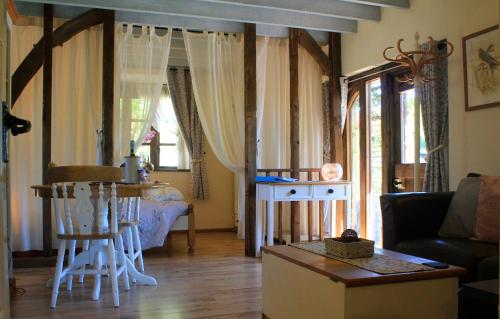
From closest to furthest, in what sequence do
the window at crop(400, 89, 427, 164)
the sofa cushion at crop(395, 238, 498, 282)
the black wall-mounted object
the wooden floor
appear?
the black wall-mounted object
the sofa cushion at crop(395, 238, 498, 282)
the wooden floor
the window at crop(400, 89, 427, 164)

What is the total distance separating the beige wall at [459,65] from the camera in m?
3.31

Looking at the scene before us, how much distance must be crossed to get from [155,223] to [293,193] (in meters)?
1.52

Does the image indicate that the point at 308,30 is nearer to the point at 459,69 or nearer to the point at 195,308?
the point at 459,69

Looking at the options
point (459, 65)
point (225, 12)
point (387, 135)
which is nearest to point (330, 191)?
point (387, 135)

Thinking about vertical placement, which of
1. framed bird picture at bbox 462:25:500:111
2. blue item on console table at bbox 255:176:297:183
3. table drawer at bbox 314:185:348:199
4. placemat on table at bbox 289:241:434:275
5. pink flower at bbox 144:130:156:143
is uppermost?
framed bird picture at bbox 462:25:500:111

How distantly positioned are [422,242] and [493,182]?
0.59m

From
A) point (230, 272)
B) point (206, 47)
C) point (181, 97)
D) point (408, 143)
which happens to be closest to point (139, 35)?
point (206, 47)

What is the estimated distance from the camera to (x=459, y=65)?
3.58m

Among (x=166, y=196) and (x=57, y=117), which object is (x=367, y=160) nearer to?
(x=166, y=196)

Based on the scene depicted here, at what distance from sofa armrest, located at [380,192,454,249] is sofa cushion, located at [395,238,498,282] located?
94 mm

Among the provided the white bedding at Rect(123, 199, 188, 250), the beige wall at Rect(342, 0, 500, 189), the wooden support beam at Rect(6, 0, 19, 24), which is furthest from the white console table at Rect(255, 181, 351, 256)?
the wooden support beam at Rect(6, 0, 19, 24)

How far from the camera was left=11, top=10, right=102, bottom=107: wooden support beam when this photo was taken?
4312 mm

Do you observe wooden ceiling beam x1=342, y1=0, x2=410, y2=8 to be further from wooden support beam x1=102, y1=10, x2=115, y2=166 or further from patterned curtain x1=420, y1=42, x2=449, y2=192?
wooden support beam x1=102, y1=10, x2=115, y2=166

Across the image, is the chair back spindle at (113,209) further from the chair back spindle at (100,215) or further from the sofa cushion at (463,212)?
the sofa cushion at (463,212)
